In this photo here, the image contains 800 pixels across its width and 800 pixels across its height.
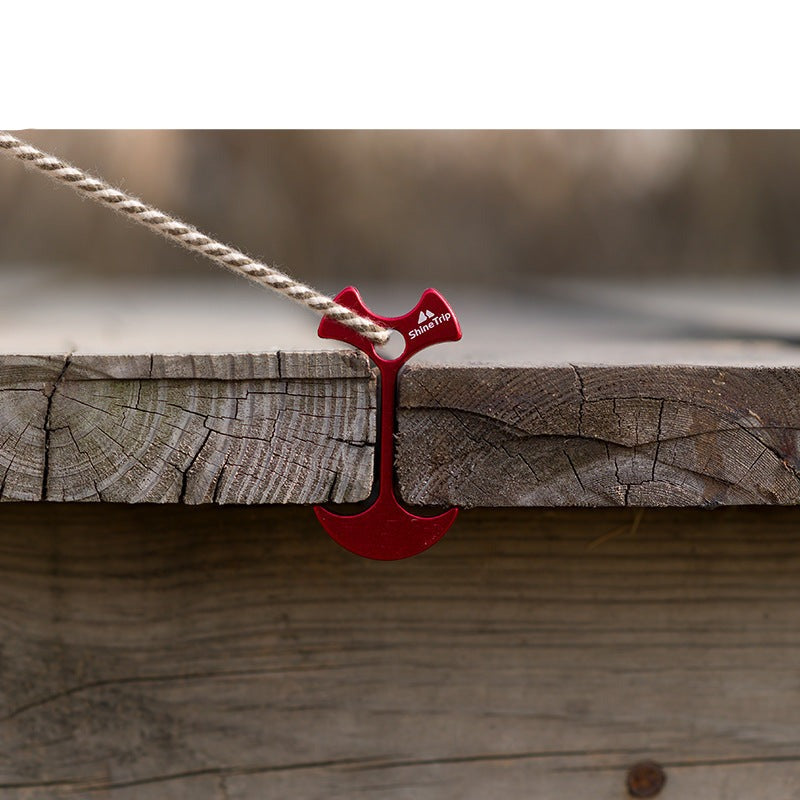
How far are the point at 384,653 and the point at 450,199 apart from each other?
741mm

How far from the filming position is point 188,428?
52cm

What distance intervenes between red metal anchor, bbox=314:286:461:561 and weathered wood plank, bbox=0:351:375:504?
1 cm

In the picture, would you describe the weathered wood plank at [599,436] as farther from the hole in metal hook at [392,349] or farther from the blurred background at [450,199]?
the blurred background at [450,199]

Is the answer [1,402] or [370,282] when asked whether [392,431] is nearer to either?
[1,402]

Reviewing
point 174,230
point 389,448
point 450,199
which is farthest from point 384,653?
point 450,199

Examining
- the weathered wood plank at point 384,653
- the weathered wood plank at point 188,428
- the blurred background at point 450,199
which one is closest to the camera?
the weathered wood plank at point 188,428

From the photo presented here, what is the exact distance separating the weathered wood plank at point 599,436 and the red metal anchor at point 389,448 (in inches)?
0.5

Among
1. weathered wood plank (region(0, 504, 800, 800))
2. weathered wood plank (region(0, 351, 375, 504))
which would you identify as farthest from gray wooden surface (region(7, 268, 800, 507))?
weathered wood plank (region(0, 504, 800, 800))

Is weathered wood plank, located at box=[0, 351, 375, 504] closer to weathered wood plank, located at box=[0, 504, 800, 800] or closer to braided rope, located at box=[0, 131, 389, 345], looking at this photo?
braided rope, located at box=[0, 131, 389, 345]

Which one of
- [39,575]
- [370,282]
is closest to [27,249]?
[370,282]

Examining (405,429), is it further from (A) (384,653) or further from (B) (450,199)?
(B) (450,199)

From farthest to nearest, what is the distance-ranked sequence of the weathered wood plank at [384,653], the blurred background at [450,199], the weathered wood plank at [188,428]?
the blurred background at [450,199]
the weathered wood plank at [384,653]
the weathered wood plank at [188,428]

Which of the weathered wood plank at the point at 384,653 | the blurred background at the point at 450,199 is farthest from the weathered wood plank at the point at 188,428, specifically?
the blurred background at the point at 450,199

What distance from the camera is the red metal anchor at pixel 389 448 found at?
533mm
